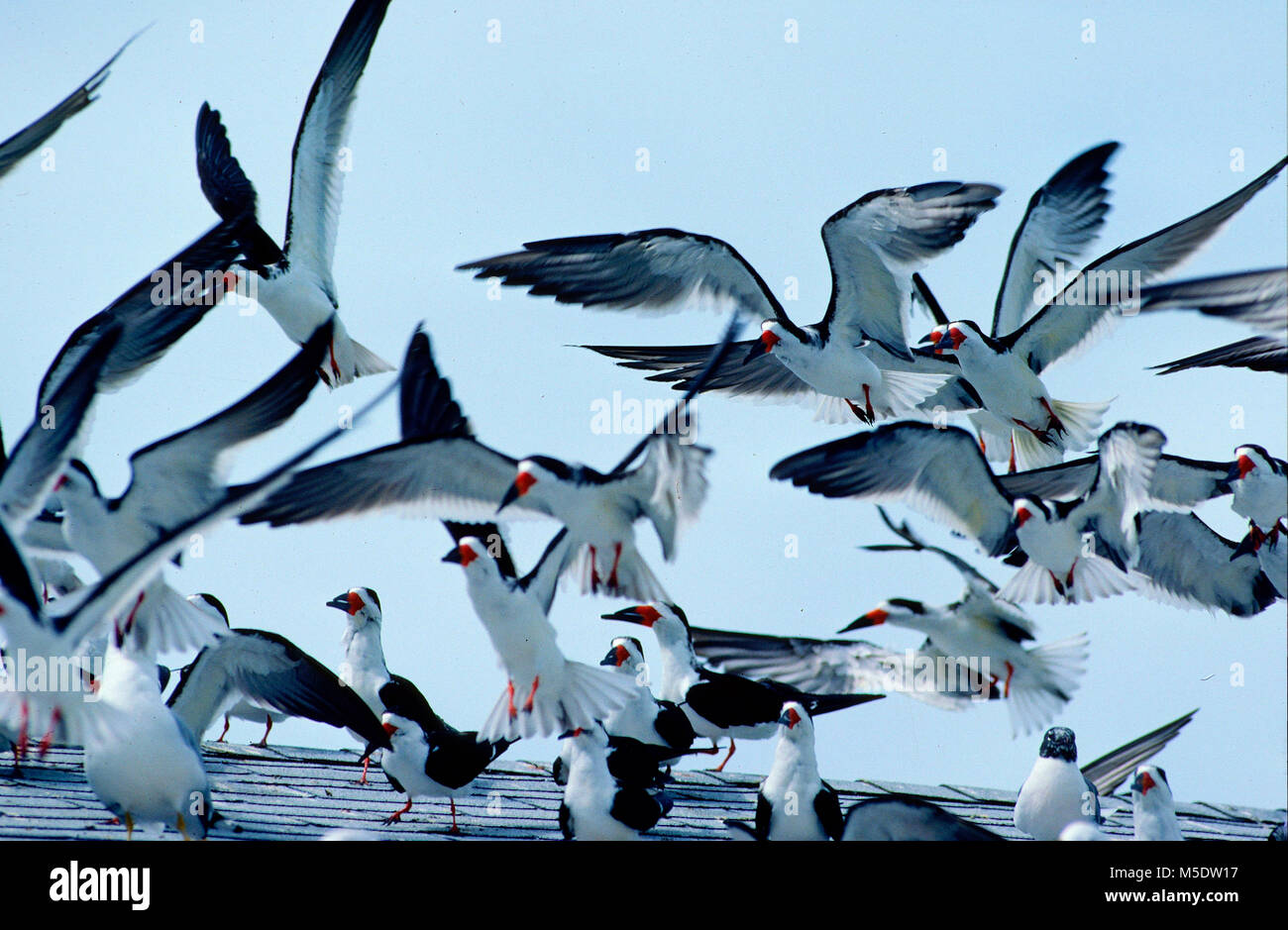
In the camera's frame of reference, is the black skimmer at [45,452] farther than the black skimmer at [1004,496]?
No

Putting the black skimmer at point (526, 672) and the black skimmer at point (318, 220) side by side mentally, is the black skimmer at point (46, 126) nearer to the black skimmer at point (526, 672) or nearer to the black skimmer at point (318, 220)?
the black skimmer at point (318, 220)

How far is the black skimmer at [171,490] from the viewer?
5.45 m

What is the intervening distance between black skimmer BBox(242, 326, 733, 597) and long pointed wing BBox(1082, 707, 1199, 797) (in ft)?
9.08

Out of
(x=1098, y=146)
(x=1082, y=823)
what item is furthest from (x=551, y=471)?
(x=1098, y=146)

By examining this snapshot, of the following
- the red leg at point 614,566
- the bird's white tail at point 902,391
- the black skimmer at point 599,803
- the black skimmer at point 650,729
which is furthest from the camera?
the bird's white tail at point 902,391

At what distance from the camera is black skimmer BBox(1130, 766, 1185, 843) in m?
5.62

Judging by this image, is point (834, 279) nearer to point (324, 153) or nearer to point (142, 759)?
point (324, 153)

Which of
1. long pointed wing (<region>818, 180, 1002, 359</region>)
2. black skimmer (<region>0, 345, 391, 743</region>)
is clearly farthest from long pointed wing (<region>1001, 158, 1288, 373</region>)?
black skimmer (<region>0, 345, 391, 743</region>)

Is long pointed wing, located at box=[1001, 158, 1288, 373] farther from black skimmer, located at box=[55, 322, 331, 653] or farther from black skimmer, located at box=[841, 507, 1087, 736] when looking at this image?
black skimmer, located at box=[55, 322, 331, 653]

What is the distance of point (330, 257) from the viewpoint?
7.40m

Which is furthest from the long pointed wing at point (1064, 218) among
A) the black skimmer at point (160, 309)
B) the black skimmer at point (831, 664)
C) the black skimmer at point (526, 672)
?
the black skimmer at point (160, 309)

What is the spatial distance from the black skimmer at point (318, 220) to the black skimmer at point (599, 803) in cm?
271
